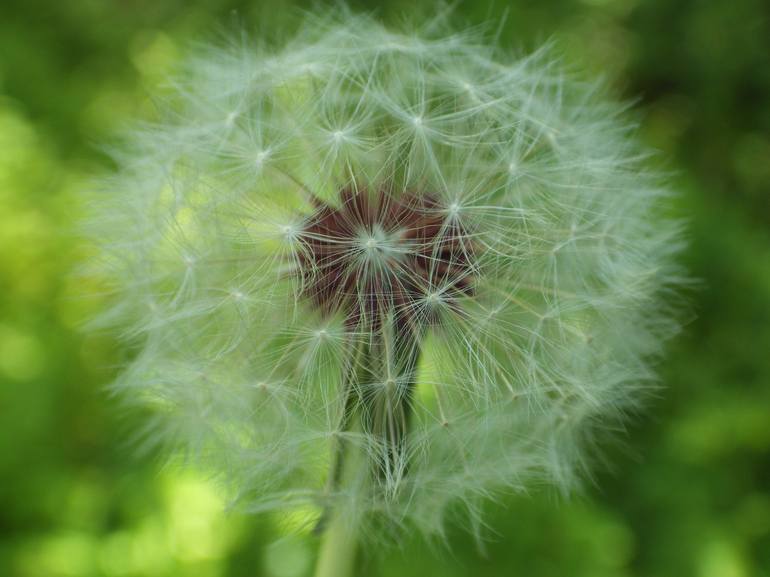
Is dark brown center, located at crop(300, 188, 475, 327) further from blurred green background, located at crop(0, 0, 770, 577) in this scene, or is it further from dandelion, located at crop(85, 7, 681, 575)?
blurred green background, located at crop(0, 0, 770, 577)

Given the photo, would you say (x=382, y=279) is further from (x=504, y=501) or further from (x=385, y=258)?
(x=504, y=501)

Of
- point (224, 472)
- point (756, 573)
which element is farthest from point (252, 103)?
point (756, 573)

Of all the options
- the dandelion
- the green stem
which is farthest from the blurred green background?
the dandelion

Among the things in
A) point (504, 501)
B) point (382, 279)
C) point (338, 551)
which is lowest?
point (504, 501)

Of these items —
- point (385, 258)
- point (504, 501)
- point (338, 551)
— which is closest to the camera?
point (385, 258)

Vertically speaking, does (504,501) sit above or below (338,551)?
below

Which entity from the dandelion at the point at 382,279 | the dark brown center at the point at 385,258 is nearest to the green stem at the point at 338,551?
the dandelion at the point at 382,279

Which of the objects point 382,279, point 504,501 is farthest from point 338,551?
point 504,501
